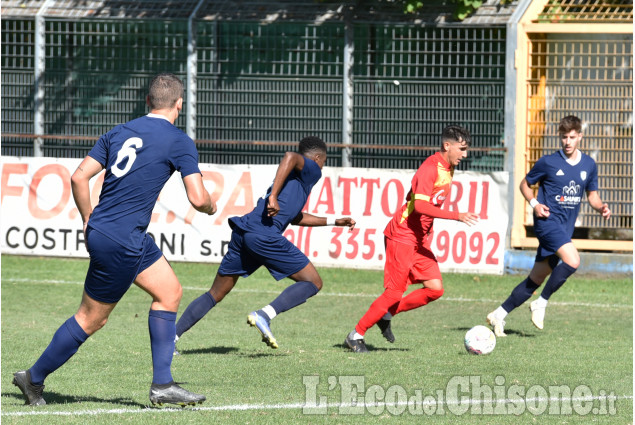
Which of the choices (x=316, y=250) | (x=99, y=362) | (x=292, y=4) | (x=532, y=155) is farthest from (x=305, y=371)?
(x=292, y=4)

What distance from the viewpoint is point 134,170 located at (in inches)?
245

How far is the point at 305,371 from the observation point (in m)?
7.86

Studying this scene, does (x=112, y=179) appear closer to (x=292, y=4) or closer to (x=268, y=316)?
(x=268, y=316)

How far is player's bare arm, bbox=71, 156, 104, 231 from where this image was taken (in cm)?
623

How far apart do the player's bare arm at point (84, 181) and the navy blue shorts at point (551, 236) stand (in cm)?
531

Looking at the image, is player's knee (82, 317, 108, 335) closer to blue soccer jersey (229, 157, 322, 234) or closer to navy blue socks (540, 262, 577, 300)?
blue soccer jersey (229, 157, 322, 234)

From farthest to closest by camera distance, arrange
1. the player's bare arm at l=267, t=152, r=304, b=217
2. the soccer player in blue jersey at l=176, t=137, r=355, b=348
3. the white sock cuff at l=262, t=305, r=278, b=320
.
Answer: the soccer player in blue jersey at l=176, t=137, r=355, b=348, the player's bare arm at l=267, t=152, r=304, b=217, the white sock cuff at l=262, t=305, r=278, b=320

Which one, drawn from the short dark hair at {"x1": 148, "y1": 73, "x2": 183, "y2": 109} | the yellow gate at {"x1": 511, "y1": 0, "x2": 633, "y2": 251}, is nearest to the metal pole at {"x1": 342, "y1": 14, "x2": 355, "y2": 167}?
the yellow gate at {"x1": 511, "y1": 0, "x2": 633, "y2": 251}

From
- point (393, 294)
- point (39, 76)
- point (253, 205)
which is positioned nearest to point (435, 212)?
point (393, 294)

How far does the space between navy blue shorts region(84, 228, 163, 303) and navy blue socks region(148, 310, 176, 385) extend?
0.91 feet

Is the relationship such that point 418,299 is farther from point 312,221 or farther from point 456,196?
point 456,196

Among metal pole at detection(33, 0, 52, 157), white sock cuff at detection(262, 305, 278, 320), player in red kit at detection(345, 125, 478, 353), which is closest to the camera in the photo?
white sock cuff at detection(262, 305, 278, 320)

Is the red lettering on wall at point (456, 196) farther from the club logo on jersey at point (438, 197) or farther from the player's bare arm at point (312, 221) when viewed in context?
the club logo on jersey at point (438, 197)

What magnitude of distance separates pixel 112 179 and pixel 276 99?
1066 centimetres
